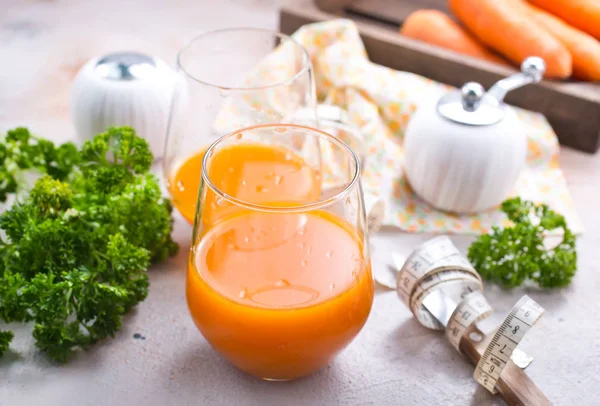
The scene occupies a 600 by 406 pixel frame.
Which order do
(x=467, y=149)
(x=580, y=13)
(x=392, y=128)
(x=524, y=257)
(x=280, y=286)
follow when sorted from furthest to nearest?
(x=580, y=13)
(x=392, y=128)
(x=467, y=149)
(x=524, y=257)
(x=280, y=286)

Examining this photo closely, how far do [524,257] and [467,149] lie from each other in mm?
201

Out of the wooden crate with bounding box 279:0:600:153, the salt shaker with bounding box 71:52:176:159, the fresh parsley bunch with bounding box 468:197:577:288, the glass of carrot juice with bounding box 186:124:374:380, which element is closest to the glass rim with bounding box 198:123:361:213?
the glass of carrot juice with bounding box 186:124:374:380

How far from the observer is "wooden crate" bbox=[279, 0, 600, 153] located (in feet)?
4.60

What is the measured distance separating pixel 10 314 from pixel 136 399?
0.60 ft

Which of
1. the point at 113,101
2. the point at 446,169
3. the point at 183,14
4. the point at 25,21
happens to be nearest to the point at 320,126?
the point at 446,169

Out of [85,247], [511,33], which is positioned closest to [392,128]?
[511,33]

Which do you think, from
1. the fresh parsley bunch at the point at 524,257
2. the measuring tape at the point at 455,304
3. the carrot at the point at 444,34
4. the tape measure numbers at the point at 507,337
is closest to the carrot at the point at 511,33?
the carrot at the point at 444,34

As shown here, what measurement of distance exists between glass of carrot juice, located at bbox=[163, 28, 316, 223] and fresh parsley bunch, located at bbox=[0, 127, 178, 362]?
1.8 inches

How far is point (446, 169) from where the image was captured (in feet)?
3.95

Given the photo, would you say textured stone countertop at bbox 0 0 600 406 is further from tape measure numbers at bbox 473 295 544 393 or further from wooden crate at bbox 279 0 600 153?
wooden crate at bbox 279 0 600 153

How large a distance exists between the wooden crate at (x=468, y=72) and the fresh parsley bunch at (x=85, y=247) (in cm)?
67

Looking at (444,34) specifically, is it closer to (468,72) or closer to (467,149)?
(468,72)

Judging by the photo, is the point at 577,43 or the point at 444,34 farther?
the point at 444,34

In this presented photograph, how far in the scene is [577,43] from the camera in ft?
4.84
